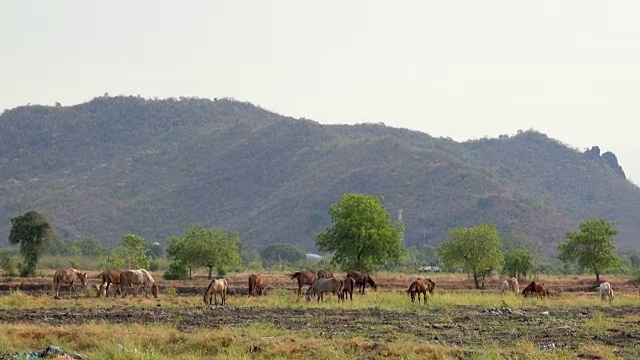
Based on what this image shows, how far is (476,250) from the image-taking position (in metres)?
62.0

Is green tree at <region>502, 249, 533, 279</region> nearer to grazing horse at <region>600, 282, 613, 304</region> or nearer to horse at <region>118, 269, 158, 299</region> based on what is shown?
grazing horse at <region>600, 282, 613, 304</region>

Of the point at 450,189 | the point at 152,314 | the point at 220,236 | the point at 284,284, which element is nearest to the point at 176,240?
the point at 220,236

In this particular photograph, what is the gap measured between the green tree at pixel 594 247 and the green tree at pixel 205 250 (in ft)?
81.7

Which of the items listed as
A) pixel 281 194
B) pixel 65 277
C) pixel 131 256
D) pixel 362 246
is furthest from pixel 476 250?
pixel 281 194

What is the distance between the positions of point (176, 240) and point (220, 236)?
166 inches

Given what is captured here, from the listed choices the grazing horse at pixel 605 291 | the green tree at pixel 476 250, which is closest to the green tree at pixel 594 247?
Answer: the green tree at pixel 476 250

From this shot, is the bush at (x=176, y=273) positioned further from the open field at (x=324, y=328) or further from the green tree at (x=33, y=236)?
the open field at (x=324, y=328)

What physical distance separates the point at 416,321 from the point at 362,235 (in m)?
29.0

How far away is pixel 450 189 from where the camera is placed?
162125 mm

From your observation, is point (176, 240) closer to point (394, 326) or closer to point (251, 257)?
point (394, 326)

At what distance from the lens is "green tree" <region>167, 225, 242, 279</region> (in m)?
63.9

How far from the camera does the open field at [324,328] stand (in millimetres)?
19203

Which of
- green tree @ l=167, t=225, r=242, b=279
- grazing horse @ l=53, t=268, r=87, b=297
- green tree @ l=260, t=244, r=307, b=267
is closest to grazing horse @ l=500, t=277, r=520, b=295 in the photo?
green tree @ l=167, t=225, r=242, b=279

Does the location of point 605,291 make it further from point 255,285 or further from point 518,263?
point 518,263
